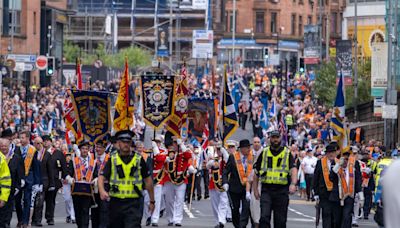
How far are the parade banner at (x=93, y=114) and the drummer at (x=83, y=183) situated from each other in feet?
6.23

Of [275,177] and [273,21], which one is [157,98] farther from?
[273,21]

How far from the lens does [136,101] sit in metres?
69.1

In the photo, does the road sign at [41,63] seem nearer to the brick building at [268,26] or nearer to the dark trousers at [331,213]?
the dark trousers at [331,213]

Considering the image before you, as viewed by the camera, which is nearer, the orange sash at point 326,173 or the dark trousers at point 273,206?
the dark trousers at point 273,206

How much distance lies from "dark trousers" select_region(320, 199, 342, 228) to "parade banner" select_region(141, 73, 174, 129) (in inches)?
323

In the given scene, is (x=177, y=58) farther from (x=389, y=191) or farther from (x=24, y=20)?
(x=389, y=191)

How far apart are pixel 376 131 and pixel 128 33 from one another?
75.4 metres

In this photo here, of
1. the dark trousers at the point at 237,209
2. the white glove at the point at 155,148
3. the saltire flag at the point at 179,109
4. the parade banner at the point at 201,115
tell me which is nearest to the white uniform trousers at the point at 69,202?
the white glove at the point at 155,148

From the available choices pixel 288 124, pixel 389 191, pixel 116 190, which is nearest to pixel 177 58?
pixel 288 124

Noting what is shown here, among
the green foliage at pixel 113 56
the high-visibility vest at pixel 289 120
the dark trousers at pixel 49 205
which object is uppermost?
the green foliage at pixel 113 56

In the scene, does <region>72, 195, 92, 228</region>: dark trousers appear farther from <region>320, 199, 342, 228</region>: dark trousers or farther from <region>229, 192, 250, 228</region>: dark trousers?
<region>320, 199, 342, 228</region>: dark trousers

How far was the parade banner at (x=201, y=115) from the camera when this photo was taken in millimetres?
34625

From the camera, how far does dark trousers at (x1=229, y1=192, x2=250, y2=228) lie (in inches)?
802

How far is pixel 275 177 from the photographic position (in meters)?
17.5
